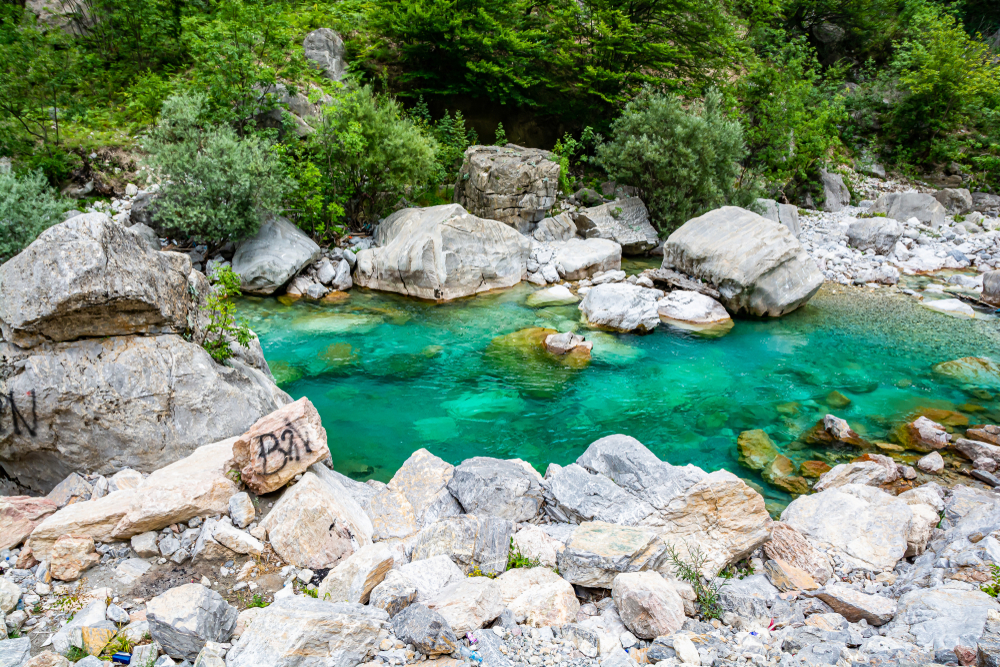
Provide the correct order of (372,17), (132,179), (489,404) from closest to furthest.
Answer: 1. (489,404)
2. (132,179)
3. (372,17)

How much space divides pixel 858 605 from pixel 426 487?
3761mm

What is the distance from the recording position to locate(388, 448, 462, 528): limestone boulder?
5332 millimetres

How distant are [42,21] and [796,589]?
2511 centimetres

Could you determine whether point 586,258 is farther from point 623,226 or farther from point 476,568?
point 476,568

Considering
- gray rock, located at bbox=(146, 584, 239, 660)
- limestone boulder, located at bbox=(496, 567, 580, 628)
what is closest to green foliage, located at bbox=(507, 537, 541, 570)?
limestone boulder, located at bbox=(496, 567, 580, 628)

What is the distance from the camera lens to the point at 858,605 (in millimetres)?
3900

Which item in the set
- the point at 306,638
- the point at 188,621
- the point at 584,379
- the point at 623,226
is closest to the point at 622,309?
the point at 584,379

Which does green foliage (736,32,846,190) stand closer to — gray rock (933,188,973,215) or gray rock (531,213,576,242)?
gray rock (933,188,973,215)

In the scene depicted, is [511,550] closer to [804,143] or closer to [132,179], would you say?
[132,179]

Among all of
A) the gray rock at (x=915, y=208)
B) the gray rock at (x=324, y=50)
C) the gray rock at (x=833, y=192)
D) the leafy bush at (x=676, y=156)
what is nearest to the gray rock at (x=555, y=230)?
the leafy bush at (x=676, y=156)

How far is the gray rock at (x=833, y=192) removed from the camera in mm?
21438

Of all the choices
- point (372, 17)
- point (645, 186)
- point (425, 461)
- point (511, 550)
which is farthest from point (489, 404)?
point (372, 17)

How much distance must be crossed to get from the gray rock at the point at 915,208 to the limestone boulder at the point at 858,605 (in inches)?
810

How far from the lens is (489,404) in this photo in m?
8.80
